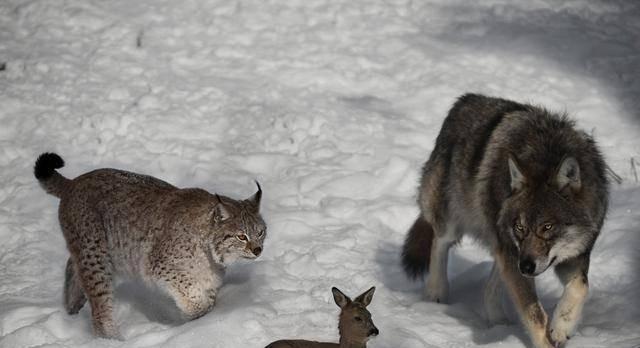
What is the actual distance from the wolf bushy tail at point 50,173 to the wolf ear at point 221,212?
1317 millimetres

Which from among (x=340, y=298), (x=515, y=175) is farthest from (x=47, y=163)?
(x=515, y=175)

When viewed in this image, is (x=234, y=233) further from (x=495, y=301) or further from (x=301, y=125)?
(x=301, y=125)

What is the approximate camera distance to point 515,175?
5754mm

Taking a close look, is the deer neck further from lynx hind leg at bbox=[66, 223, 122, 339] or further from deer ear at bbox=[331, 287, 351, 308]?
lynx hind leg at bbox=[66, 223, 122, 339]

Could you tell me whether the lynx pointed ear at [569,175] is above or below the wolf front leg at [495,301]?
above

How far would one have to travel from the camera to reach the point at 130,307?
6.69 metres

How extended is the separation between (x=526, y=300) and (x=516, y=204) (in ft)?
2.33

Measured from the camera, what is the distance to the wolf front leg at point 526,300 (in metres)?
5.81

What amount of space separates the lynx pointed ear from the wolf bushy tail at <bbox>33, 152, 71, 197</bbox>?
3748mm

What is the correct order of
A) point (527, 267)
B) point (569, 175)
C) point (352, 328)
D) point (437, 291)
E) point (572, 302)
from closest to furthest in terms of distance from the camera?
point (352, 328), point (527, 267), point (569, 175), point (572, 302), point (437, 291)

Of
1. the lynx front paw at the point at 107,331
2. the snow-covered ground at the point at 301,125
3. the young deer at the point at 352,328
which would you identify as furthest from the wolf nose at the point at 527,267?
the lynx front paw at the point at 107,331

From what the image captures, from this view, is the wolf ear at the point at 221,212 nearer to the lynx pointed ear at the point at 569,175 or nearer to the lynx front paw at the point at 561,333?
the lynx pointed ear at the point at 569,175

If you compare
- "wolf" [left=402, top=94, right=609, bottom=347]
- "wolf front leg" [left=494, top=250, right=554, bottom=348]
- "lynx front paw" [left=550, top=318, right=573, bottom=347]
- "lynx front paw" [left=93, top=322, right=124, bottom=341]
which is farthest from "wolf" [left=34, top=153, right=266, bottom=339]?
"lynx front paw" [left=550, top=318, right=573, bottom=347]

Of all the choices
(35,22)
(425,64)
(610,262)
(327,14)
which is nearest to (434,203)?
(610,262)
